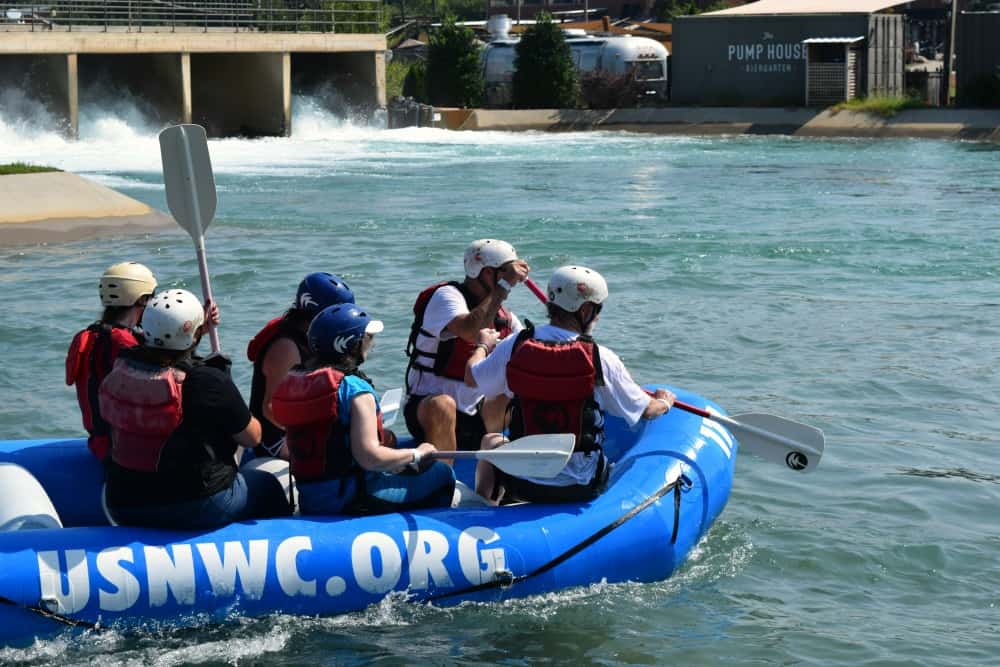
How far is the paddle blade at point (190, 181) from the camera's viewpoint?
24.8ft

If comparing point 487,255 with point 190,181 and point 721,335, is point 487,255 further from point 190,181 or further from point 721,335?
point 721,335

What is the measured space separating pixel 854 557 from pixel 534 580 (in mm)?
1787

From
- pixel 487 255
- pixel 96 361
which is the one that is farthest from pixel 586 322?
pixel 96 361

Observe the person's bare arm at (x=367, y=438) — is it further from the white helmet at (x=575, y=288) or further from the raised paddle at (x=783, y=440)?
the raised paddle at (x=783, y=440)

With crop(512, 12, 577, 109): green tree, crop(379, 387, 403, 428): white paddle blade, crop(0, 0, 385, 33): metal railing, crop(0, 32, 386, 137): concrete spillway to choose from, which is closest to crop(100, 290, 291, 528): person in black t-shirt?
crop(379, 387, 403, 428): white paddle blade

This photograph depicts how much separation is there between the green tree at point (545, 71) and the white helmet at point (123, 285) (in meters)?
35.7

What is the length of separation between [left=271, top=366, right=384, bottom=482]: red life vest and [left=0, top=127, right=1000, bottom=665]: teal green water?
58 cm

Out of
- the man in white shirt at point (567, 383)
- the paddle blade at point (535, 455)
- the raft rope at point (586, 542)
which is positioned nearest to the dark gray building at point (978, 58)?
the raft rope at point (586, 542)

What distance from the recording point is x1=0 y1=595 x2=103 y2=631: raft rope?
17.5 ft

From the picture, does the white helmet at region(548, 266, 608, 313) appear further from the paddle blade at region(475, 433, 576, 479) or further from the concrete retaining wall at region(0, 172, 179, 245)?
the concrete retaining wall at region(0, 172, 179, 245)

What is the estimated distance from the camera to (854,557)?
22.7 feet

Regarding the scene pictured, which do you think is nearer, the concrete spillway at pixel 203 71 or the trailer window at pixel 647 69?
the concrete spillway at pixel 203 71

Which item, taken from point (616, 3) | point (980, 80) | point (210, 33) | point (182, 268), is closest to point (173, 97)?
point (210, 33)

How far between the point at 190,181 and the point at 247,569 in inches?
107
